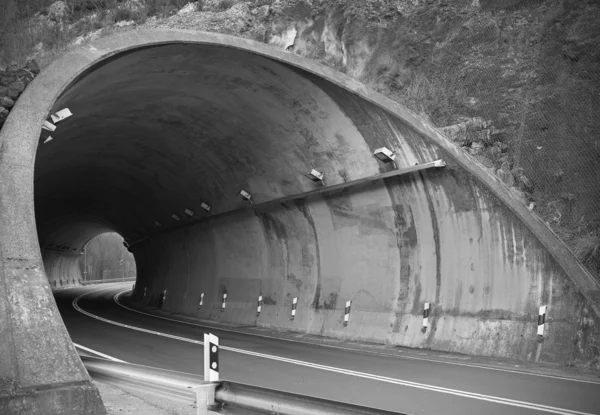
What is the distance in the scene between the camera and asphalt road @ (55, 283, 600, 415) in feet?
25.1

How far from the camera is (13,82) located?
9.69 metres

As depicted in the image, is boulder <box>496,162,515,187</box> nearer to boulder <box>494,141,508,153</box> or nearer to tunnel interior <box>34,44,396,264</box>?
boulder <box>494,141,508,153</box>

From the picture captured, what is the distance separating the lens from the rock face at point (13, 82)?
9359mm

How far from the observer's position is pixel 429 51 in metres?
20.4

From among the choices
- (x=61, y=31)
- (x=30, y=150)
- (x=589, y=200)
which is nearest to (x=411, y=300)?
(x=589, y=200)

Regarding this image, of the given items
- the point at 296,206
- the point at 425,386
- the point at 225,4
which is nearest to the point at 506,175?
the point at 296,206

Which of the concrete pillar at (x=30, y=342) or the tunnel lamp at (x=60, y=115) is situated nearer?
the concrete pillar at (x=30, y=342)

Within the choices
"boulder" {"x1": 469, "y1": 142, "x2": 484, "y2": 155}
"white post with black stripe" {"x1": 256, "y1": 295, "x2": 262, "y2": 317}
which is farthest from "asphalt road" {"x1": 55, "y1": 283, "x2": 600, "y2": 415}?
"boulder" {"x1": 469, "y1": 142, "x2": 484, "y2": 155}

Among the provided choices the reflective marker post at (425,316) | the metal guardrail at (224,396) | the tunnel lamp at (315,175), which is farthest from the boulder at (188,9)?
the metal guardrail at (224,396)

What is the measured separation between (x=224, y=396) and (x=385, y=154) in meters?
8.15

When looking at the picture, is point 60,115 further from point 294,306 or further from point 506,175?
point 506,175

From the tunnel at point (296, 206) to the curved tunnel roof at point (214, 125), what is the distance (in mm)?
40

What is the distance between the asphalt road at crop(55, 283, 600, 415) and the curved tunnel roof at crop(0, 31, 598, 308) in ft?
9.13

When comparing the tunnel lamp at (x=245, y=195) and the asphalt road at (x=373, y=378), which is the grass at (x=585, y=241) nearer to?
the asphalt road at (x=373, y=378)
